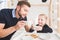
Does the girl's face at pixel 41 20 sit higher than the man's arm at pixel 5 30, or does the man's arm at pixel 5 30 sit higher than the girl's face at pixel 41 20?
the girl's face at pixel 41 20

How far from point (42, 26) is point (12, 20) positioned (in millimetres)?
244

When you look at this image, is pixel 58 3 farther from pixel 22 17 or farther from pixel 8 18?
pixel 8 18

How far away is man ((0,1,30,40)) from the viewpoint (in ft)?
3.30

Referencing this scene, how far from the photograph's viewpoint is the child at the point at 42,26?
1.03 meters

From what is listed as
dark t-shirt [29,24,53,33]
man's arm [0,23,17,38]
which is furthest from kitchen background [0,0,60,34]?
man's arm [0,23,17,38]

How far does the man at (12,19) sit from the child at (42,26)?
4.4 inches

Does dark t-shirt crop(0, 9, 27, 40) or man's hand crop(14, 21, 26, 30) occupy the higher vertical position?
dark t-shirt crop(0, 9, 27, 40)

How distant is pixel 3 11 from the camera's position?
101cm

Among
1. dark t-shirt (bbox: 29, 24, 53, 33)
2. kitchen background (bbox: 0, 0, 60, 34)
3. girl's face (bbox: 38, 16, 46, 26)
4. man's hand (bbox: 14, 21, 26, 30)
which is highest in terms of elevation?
kitchen background (bbox: 0, 0, 60, 34)

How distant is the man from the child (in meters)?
0.11

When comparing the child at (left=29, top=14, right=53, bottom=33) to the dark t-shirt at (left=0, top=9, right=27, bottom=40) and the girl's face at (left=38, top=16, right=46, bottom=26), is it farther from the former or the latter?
the dark t-shirt at (left=0, top=9, right=27, bottom=40)

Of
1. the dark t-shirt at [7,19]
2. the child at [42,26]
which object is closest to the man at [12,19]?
the dark t-shirt at [7,19]

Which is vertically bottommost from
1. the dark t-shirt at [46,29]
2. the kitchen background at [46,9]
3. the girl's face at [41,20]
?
the dark t-shirt at [46,29]

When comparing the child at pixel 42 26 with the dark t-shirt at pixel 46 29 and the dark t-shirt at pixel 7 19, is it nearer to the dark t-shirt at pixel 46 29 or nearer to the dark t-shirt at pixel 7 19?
the dark t-shirt at pixel 46 29
